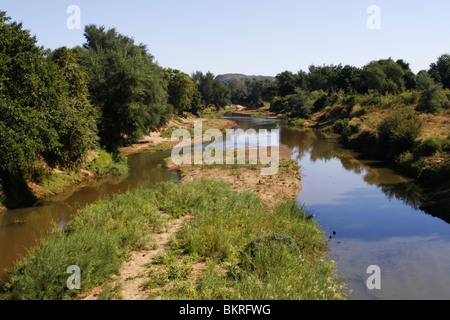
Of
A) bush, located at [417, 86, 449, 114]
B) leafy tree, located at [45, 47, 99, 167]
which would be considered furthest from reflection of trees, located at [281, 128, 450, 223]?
leafy tree, located at [45, 47, 99, 167]

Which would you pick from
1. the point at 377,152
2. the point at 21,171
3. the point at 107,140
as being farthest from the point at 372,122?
the point at 21,171

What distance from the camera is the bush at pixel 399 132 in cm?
2473

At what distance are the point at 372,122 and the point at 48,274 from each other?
3673 centimetres

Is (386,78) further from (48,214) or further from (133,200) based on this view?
(48,214)

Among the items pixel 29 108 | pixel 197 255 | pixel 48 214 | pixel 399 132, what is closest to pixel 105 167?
pixel 48 214

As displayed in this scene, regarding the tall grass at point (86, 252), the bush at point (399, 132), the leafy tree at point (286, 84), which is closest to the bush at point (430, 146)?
the bush at point (399, 132)

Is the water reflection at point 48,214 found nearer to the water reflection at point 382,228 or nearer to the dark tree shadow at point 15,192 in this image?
the dark tree shadow at point 15,192

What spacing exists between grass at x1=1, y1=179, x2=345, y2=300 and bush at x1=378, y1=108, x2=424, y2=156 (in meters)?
16.8

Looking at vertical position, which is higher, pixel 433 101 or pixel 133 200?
pixel 433 101

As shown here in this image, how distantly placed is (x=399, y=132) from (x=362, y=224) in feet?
49.9

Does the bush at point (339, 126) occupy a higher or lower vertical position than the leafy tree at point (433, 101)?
lower

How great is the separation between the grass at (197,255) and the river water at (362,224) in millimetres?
1324

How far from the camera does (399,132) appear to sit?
2558 cm

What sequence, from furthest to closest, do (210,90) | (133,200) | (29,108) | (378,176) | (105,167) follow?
1. (210,90)
2. (105,167)
3. (378,176)
4. (29,108)
5. (133,200)
